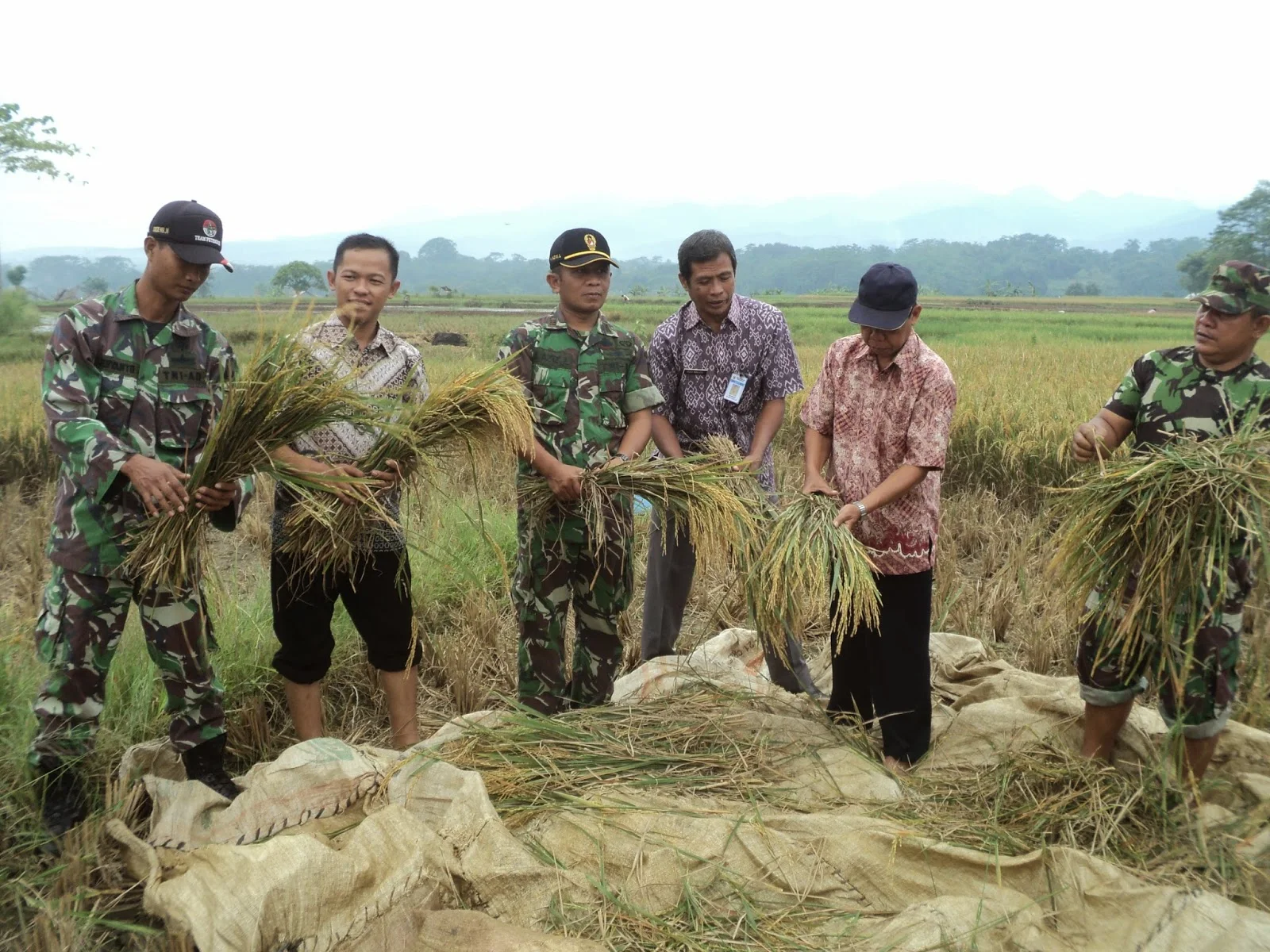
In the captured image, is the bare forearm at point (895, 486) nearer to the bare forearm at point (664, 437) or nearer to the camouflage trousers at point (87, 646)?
the bare forearm at point (664, 437)

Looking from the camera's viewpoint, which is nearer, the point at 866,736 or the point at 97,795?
the point at 97,795

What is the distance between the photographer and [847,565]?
8.73 feet

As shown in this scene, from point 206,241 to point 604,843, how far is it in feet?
5.93

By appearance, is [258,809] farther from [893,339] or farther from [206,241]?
[893,339]

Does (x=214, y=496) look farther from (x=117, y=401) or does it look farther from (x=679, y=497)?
(x=679, y=497)

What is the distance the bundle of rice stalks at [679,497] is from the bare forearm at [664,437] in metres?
0.39

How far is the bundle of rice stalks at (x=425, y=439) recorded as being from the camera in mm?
2648

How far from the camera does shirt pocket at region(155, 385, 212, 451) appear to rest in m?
2.55

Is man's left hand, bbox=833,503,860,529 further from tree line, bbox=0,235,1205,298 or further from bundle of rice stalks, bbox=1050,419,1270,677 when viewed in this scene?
tree line, bbox=0,235,1205,298

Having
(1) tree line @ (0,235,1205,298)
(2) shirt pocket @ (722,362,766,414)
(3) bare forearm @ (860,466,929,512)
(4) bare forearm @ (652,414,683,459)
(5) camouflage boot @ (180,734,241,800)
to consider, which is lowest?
(5) camouflage boot @ (180,734,241,800)

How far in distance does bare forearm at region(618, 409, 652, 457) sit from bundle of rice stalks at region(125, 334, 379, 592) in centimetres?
91

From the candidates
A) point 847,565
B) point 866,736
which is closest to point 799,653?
point 866,736

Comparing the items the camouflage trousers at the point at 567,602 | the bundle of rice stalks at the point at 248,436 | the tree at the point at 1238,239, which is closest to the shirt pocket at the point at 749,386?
the camouflage trousers at the point at 567,602

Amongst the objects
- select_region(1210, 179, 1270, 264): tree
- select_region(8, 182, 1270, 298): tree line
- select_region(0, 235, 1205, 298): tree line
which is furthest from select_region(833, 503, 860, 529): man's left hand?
select_region(0, 235, 1205, 298): tree line
